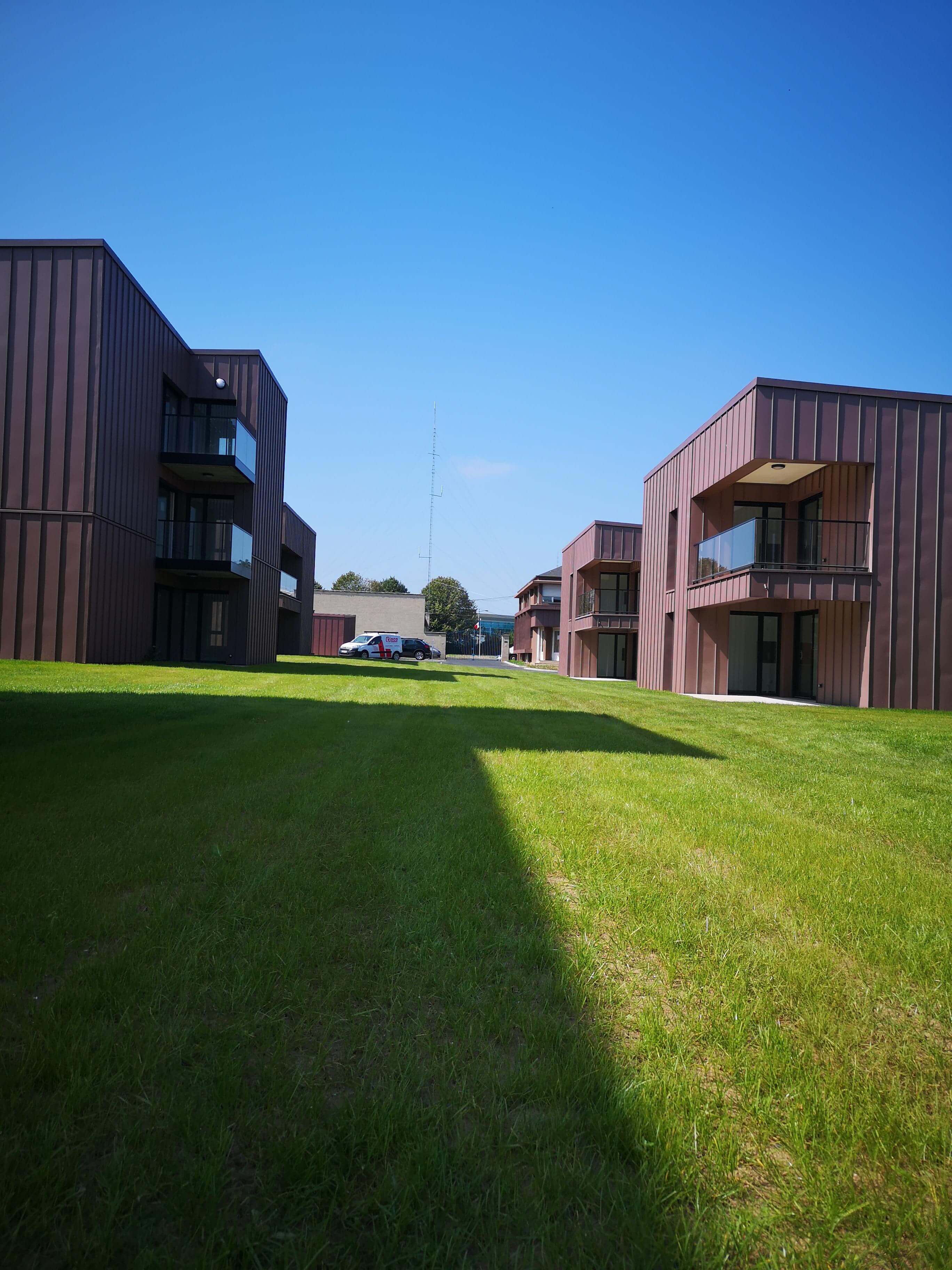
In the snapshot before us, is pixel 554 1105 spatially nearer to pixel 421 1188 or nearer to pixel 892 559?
pixel 421 1188

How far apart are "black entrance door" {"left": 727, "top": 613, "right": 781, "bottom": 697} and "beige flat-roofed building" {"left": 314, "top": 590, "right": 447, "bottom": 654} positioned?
123 ft

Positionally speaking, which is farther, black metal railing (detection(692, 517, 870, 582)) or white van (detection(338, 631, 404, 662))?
white van (detection(338, 631, 404, 662))

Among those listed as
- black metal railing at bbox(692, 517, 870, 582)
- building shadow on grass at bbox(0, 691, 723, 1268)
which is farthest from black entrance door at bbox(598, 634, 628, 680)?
building shadow on grass at bbox(0, 691, 723, 1268)

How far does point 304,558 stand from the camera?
39750mm

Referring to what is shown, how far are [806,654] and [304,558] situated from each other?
27915 mm

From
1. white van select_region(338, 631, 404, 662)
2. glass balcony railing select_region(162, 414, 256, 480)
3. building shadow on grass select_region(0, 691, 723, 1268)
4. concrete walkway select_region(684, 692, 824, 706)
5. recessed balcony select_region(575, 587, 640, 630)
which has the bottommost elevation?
building shadow on grass select_region(0, 691, 723, 1268)

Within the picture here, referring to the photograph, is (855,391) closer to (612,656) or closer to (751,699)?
(751,699)

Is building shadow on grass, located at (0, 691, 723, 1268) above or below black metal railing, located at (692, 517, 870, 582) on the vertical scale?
below

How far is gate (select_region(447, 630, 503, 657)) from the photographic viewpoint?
9675 cm

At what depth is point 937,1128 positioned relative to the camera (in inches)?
68.5

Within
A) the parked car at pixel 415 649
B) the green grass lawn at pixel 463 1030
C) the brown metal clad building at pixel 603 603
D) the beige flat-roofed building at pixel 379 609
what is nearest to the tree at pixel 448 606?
the beige flat-roofed building at pixel 379 609

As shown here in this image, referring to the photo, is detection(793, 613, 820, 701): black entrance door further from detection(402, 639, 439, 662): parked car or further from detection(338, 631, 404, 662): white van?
detection(402, 639, 439, 662): parked car

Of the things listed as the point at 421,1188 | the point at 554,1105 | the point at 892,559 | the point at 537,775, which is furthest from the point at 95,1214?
the point at 892,559

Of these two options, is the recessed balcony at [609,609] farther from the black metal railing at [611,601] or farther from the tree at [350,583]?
the tree at [350,583]
